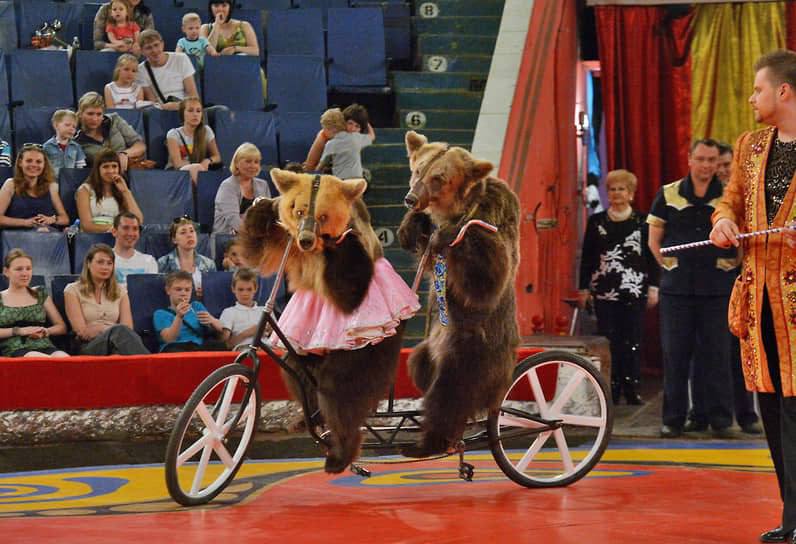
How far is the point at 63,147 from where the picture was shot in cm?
939

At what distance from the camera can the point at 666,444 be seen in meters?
7.50

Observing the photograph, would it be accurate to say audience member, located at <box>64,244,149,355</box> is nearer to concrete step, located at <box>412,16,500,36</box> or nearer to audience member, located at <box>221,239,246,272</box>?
audience member, located at <box>221,239,246,272</box>

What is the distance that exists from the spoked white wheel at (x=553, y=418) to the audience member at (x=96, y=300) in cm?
251

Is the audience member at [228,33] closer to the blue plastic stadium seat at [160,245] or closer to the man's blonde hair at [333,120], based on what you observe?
the man's blonde hair at [333,120]

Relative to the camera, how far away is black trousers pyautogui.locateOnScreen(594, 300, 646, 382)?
30.3ft

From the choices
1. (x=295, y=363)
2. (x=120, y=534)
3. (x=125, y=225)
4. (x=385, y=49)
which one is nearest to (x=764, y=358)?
(x=295, y=363)

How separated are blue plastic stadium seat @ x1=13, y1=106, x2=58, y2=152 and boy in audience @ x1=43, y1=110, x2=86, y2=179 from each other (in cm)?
41

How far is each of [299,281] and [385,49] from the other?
19.9 feet

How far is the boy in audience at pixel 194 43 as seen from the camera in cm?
1084

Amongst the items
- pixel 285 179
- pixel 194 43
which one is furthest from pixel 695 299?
pixel 194 43

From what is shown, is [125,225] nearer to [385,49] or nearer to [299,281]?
[299,281]

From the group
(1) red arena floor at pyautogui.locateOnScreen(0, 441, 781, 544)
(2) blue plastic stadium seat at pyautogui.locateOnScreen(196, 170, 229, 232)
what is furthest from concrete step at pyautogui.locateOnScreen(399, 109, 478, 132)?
(1) red arena floor at pyautogui.locateOnScreen(0, 441, 781, 544)

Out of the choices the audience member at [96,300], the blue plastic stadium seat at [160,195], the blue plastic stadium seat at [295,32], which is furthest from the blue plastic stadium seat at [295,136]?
the audience member at [96,300]

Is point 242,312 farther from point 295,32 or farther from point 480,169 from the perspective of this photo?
point 295,32
